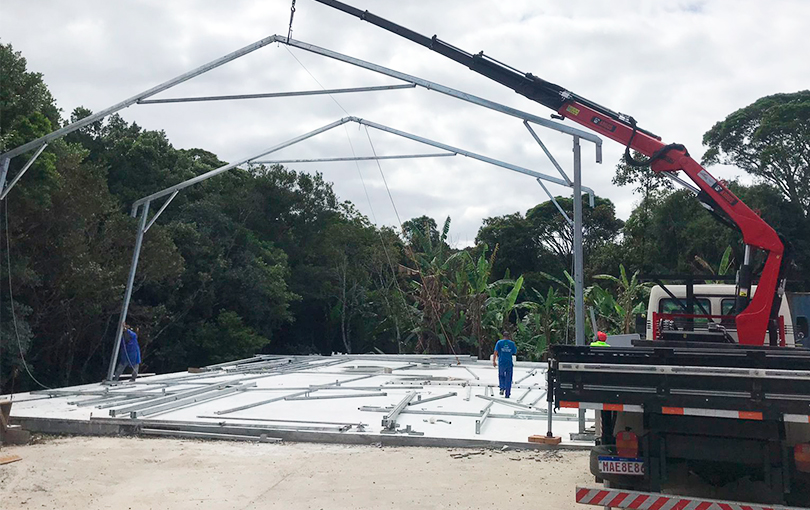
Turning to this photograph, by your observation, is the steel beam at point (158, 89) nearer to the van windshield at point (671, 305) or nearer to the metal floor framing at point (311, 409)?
the metal floor framing at point (311, 409)

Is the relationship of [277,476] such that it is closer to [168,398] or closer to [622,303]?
[168,398]

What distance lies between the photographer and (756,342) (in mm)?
8312

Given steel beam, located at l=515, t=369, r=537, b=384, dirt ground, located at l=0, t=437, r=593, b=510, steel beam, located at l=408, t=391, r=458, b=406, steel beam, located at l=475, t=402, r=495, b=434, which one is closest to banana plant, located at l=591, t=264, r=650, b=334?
steel beam, located at l=515, t=369, r=537, b=384

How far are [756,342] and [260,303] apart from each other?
25760mm

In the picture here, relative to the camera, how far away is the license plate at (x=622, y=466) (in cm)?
577

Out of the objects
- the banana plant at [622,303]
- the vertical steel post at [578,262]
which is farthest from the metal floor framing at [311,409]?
the banana plant at [622,303]

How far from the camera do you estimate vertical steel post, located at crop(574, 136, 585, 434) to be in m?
10.0

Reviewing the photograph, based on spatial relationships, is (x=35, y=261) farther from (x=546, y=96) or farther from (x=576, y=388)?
(x=576, y=388)

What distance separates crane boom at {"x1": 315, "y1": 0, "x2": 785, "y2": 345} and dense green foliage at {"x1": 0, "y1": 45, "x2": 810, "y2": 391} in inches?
372

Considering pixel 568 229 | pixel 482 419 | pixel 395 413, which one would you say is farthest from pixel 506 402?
pixel 568 229

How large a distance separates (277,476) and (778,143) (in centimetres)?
2722

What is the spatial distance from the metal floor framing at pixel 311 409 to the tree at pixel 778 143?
16.5 meters

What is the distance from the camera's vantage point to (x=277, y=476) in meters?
8.38

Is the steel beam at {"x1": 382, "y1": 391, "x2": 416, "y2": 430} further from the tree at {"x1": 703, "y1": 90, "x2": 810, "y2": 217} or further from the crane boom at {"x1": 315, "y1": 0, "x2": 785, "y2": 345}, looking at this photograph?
the tree at {"x1": 703, "y1": 90, "x2": 810, "y2": 217}
